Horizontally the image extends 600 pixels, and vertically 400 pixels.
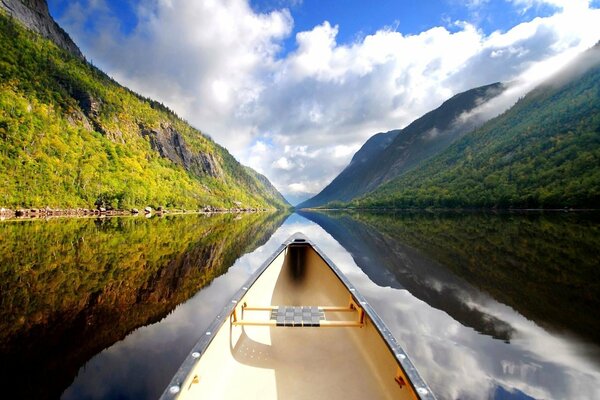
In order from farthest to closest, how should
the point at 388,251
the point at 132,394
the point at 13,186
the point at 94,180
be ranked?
the point at 94,180 → the point at 13,186 → the point at 388,251 → the point at 132,394

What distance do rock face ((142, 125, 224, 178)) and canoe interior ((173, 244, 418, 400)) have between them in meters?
150

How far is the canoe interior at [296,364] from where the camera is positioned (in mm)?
3973

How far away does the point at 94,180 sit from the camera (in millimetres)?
79188

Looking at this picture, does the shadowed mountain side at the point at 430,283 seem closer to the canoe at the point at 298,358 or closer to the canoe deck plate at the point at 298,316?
the canoe at the point at 298,358

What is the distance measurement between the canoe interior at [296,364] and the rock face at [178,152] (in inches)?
5925

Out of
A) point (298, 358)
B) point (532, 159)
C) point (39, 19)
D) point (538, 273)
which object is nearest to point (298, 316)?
point (298, 358)

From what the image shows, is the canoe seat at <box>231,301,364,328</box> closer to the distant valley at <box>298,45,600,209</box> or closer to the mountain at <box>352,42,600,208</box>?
the mountain at <box>352,42,600,208</box>

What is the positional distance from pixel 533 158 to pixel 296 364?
362ft

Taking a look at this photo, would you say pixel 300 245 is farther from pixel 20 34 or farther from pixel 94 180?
pixel 20 34

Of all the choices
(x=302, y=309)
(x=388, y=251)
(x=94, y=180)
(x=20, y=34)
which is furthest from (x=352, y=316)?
(x=20, y=34)

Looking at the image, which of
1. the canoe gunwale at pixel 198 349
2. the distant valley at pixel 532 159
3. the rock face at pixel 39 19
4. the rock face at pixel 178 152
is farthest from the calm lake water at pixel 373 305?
the rock face at pixel 39 19

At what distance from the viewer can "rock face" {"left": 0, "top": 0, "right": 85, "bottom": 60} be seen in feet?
415

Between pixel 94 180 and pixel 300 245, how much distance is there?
83.8 metres

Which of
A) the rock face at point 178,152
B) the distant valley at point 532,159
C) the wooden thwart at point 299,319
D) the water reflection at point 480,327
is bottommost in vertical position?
the water reflection at point 480,327
